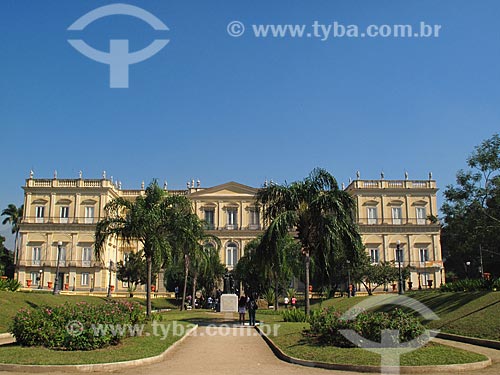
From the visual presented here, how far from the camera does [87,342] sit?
39.5 ft

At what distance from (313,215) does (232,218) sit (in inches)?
1778

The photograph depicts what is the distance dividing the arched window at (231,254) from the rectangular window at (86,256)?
16.4m

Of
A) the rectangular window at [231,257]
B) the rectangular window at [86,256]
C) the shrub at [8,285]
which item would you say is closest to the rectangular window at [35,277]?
the rectangular window at [86,256]

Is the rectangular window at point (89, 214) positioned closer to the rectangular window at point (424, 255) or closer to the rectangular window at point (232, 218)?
the rectangular window at point (232, 218)

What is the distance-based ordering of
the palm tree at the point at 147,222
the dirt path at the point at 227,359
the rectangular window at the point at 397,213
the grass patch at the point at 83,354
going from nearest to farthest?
the dirt path at the point at 227,359 < the grass patch at the point at 83,354 < the palm tree at the point at 147,222 < the rectangular window at the point at 397,213

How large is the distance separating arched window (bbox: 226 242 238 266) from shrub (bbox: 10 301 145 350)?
170ft

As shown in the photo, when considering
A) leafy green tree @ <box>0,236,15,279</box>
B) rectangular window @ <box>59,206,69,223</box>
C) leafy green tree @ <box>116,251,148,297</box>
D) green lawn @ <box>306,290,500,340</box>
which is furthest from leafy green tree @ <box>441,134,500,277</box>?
leafy green tree @ <box>0,236,15,279</box>

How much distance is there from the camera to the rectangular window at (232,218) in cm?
6619

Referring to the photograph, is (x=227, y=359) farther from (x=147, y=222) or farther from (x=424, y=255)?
(x=424, y=255)

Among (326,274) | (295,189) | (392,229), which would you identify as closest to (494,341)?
(326,274)

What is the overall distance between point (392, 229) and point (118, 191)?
114 ft

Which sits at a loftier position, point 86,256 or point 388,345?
point 86,256

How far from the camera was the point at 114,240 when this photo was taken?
62.8 metres

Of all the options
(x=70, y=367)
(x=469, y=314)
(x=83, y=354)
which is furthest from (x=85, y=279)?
(x=70, y=367)
